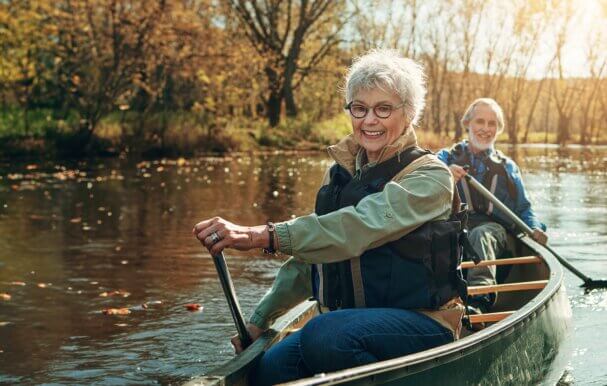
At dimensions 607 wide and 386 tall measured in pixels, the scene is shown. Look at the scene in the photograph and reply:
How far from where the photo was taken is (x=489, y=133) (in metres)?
6.93

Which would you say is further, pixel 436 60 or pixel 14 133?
pixel 436 60

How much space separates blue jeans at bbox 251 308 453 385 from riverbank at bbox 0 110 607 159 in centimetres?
2073

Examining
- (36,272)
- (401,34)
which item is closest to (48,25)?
(36,272)

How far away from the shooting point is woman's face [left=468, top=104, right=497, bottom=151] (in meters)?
6.91

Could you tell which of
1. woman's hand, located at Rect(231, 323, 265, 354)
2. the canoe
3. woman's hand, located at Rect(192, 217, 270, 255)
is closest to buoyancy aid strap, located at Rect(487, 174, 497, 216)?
the canoe

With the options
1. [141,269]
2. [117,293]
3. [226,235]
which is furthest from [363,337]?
[141,269]

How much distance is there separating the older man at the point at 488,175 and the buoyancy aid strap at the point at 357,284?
3.61 metres

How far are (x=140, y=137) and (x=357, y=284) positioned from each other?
2255cm

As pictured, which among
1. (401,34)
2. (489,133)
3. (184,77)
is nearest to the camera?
(489,133)

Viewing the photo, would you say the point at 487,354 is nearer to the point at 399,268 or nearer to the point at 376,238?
the point at 399,268

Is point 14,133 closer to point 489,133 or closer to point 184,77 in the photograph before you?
point 184,77

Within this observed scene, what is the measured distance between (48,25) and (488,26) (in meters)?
32.0

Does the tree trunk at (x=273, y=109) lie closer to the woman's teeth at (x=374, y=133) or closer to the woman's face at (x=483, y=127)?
the woman's face at (x=483, y=127)

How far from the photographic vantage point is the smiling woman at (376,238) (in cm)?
310
